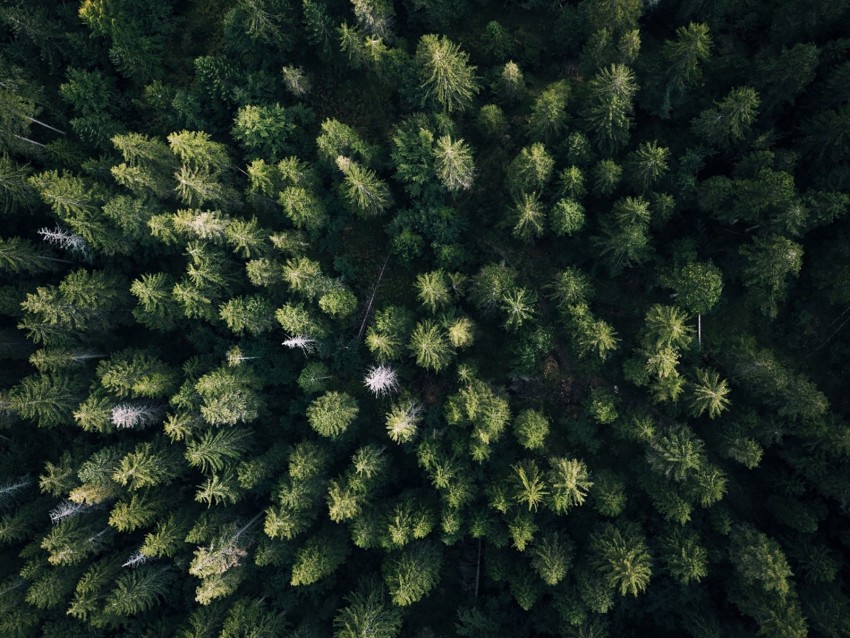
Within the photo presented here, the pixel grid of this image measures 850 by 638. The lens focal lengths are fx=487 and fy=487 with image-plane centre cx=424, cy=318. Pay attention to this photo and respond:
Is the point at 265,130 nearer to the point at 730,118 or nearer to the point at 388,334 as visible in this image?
the point at 388,334

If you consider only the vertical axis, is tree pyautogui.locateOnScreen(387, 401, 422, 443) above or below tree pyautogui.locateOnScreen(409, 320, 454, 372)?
below

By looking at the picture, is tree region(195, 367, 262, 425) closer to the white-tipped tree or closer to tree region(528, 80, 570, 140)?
the white-tipped tree

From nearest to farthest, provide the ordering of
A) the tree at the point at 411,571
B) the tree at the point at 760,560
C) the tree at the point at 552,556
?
the tree at the point at 760,560, the tree at the point at 552,556, the tree at the point at 411,571

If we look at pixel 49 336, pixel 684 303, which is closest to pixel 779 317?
pixel 684 303

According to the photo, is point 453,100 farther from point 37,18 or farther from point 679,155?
point 37,18

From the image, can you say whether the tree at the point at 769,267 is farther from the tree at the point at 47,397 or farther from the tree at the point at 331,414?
the tree at the point at 47,397

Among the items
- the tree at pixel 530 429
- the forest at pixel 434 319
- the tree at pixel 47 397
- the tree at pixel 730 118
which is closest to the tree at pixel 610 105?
the forest at pixel 434 319

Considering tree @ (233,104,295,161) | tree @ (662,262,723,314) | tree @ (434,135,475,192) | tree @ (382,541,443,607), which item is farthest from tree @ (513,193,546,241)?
tree @ (382,541,443,607)
